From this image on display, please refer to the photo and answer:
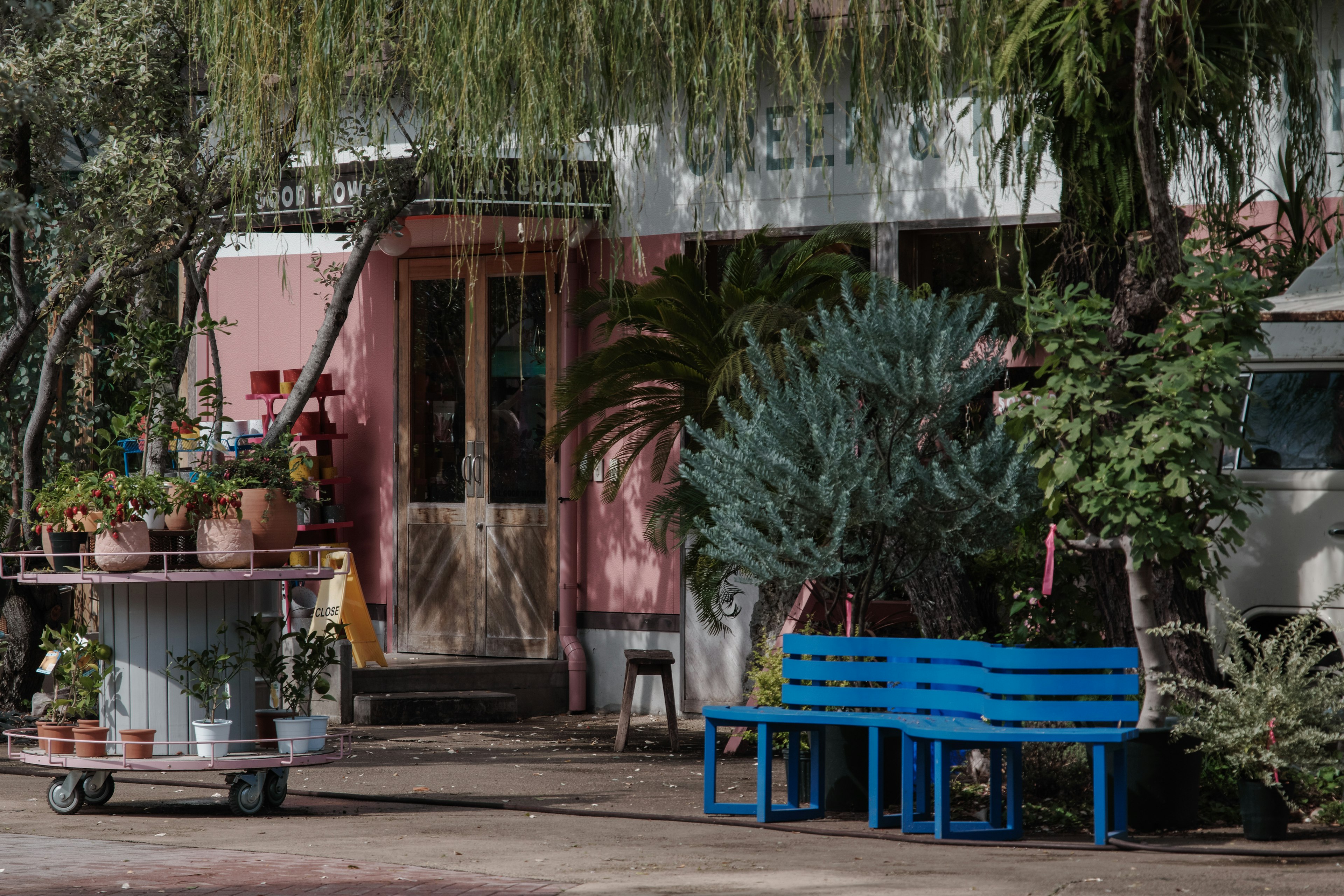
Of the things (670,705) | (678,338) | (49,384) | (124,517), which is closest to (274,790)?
(124,517)

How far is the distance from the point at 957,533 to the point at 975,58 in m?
2.35

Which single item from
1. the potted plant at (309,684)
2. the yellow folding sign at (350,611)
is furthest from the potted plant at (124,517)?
the yellow folding sign at (350,611)

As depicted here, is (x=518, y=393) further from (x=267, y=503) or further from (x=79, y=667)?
(x=79, y=667)

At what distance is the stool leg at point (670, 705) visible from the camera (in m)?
10.9

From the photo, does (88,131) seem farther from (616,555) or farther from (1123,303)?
(1123,303)

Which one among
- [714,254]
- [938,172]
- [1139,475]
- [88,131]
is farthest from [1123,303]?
[88,131]

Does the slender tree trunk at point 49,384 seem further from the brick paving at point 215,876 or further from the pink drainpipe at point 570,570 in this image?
the brick paving at point 215,876

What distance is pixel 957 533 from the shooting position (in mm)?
7734

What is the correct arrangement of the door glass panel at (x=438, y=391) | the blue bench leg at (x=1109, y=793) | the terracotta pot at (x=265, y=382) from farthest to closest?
1. the terracotta pot at (x=265, y=382)
2. the door glass panel at (x=438, y=391)
3. the blue bench leg at (x=1109, y=793)

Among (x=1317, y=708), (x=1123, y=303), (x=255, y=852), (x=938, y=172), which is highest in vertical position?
(x=938, y=172)

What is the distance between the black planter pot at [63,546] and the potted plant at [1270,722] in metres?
5.19

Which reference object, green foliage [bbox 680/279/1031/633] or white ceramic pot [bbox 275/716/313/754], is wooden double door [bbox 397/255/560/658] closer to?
white ceramic pot [bbox 275/716/313/754]

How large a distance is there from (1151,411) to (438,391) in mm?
Result: 7838

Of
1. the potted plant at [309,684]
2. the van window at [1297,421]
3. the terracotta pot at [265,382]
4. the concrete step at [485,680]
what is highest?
the terracotta pot at [265,382]
